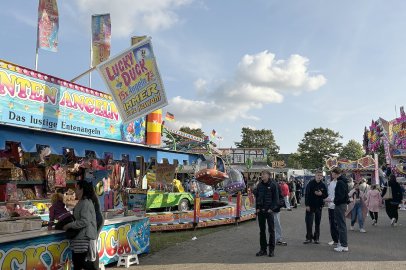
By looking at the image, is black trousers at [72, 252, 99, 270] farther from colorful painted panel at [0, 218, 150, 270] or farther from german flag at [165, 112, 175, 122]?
german flag at [165, 112, 175, 122]

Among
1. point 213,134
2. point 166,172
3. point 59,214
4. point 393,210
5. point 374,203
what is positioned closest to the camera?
point 59,214

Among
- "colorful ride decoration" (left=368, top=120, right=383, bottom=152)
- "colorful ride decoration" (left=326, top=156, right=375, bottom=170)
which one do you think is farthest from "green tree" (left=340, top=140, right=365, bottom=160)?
"colorful ride decoration" (left=326, top=156, right=375, bottom=170)

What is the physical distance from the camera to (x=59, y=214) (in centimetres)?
620

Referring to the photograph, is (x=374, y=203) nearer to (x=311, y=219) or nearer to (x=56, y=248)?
(x=311, y=219)

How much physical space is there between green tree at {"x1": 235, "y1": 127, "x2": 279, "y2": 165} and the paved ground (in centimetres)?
6363

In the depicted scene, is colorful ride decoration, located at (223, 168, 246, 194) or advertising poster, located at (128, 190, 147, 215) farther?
colorful ride decoration, located at (223, 168, 246, 194)

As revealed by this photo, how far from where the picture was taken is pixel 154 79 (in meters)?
8.62

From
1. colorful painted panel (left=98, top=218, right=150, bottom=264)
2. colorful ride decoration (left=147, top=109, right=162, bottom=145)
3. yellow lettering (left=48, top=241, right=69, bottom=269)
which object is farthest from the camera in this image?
colorful ride decoration (left=147, top=109, right=162, bottom=145)

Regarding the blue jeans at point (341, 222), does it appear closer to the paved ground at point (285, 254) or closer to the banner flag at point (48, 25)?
the paved ground at point (285, 254)

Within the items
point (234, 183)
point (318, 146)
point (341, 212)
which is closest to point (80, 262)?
point (341, 212)

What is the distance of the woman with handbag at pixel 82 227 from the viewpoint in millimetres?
5738

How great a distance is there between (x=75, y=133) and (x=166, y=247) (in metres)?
3.54

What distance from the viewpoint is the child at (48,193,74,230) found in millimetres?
6086

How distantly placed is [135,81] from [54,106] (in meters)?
1.88
